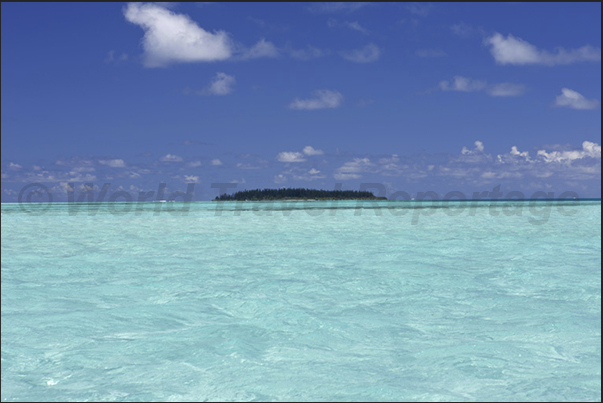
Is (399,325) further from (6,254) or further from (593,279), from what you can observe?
(6,254)

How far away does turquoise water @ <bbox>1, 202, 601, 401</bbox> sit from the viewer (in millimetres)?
4867

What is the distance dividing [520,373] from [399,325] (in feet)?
6.87

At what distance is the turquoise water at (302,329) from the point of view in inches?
192

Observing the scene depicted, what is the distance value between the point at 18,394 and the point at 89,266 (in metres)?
8.97

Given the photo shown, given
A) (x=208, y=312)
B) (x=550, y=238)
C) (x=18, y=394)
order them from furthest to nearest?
(x=550, y=238)
(x=208, y=312)
(x=18, y=394)

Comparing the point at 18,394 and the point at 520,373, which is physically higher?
the point at 520,373

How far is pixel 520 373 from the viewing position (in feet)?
16.9

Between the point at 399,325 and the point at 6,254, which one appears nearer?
the point at 399,325

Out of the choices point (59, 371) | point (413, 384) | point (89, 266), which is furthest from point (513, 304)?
point (89, 266)

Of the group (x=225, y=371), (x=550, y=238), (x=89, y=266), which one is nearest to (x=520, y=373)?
(x=225, y=371)

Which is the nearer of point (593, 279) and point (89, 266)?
point (593, 279)

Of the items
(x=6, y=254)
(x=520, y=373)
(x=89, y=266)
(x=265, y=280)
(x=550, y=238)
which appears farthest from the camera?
(x=550, y=238)

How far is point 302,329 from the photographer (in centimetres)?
682

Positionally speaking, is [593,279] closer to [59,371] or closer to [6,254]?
[59,371]
